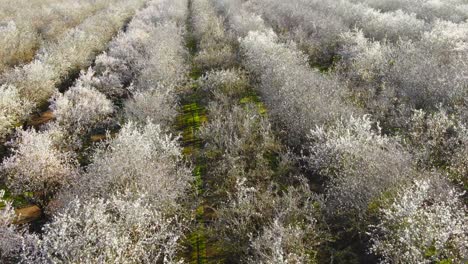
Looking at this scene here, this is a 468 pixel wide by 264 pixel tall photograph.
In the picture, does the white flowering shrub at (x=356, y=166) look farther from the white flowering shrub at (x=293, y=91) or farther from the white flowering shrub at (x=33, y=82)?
the white flowering shrub at (x=33, y=82)

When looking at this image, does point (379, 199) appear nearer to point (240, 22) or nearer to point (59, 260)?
point (59, 260)

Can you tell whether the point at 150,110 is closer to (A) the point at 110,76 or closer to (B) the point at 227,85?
(B) the point at 227,85

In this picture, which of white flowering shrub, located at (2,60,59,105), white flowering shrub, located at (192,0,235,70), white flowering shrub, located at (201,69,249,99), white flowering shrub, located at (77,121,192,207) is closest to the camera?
white flowering shrub, located at (77,121,192,207)

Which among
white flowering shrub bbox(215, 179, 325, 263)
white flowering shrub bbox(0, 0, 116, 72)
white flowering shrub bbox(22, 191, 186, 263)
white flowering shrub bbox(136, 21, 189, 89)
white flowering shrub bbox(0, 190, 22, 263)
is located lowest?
white flowering shrub bbox(0, 0, 116, 72)

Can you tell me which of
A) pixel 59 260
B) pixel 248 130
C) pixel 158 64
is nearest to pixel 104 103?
pixel 158 64

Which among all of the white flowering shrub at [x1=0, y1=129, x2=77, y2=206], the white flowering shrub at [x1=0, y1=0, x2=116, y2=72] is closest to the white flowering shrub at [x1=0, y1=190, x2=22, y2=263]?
the white flowering shrub at [x1=0, y1=129, x2=77, y2=206]

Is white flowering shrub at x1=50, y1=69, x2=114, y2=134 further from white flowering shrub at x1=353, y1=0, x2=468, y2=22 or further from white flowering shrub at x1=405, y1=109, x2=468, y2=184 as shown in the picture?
white flowering shrub at x1=353, y1=0, x2=468, y2=22
